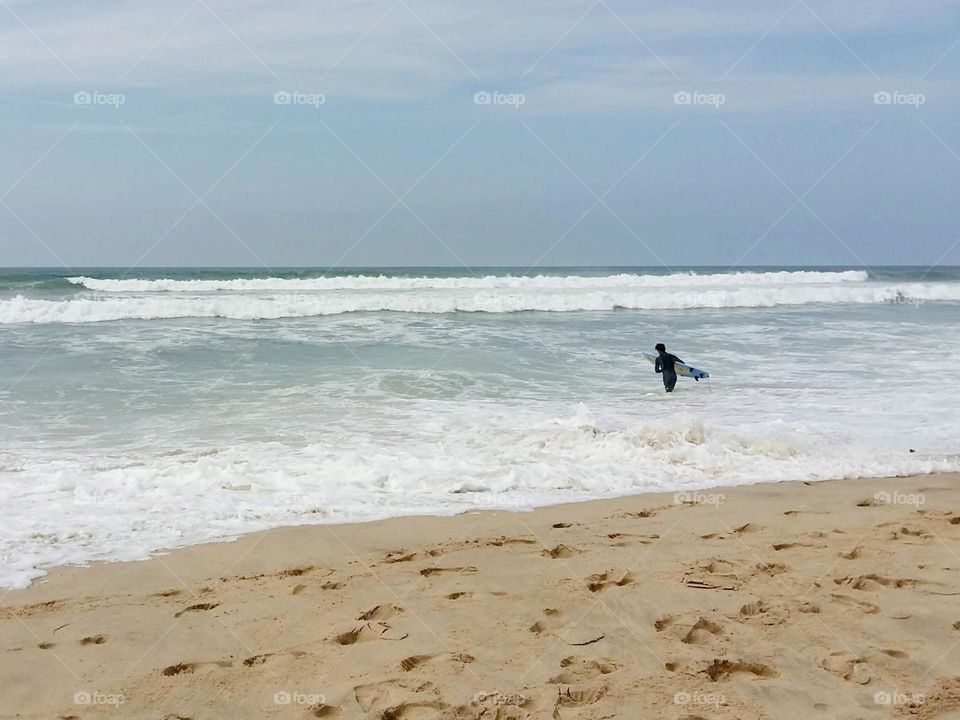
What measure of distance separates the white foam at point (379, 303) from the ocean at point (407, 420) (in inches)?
87.6

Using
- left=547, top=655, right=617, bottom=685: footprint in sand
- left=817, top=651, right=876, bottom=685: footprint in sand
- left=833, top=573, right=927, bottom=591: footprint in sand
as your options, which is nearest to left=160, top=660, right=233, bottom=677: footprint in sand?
left=547, top=655, right=617, bottom=685: footprint in sand

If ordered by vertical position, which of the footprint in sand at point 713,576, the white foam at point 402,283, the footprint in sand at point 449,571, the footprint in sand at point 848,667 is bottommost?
the footprint in sand at point 848,667

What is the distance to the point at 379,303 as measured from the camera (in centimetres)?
2575

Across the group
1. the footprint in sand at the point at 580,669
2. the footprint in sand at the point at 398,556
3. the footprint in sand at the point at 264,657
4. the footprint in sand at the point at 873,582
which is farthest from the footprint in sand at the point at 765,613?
the footprint in sand at the point at 264,657

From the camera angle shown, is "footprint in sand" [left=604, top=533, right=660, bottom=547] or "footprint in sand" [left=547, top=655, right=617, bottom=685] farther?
"footprint in sand" [left=604, top=533, right=660, bottom=547]

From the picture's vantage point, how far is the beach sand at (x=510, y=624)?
3203mm

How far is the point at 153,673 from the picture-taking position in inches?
135

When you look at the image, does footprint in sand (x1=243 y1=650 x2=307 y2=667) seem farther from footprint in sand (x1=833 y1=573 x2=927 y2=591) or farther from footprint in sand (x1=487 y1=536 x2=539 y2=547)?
footprint in sand (x1=833 y1=573 x2=927 y2=591)

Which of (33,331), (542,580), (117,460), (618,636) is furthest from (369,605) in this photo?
(33,331)

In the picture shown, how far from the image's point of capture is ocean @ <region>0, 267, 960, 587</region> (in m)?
5.97

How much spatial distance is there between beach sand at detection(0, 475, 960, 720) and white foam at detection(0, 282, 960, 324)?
18.8 meters

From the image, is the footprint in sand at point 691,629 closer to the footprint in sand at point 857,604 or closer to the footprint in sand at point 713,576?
the footprint in sand at point 713,576

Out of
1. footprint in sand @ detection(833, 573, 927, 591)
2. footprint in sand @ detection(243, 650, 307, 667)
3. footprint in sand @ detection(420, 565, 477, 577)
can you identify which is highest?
footprint in sand @ detection(420, 565, 477, 577)

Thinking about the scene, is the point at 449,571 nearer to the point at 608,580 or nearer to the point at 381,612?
the point at 381,612
